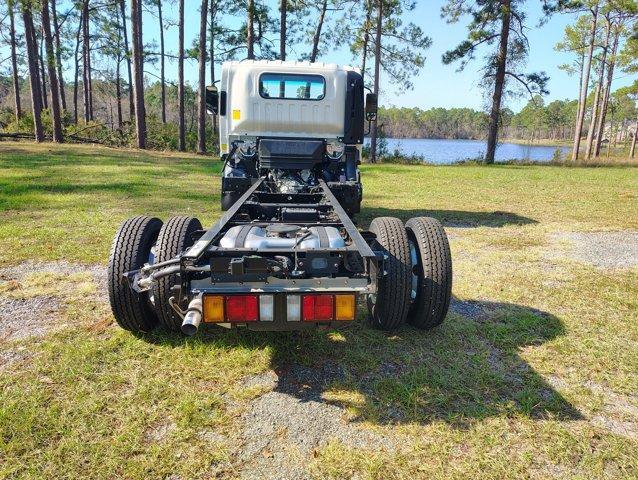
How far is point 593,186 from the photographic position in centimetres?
1373

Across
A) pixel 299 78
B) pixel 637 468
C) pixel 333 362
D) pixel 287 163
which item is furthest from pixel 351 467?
pixel 299 78

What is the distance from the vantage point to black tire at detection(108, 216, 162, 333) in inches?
123

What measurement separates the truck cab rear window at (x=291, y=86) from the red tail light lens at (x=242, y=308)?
497 centimetres

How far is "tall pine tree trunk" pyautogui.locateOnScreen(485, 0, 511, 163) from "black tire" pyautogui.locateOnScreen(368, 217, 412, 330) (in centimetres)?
2305

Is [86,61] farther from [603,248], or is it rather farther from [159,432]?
[159,432]

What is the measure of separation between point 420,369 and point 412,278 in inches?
25.0

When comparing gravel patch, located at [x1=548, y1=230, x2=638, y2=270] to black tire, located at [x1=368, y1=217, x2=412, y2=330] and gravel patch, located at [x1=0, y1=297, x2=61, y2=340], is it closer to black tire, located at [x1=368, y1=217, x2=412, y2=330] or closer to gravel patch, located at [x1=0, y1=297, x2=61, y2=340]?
black tire, located at [x1=368, y1=217, x2=412, y2=330]

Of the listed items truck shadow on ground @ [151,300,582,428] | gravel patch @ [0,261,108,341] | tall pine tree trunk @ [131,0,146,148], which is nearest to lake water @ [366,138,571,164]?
tall pine tree trunk @ [131,0,146,148]

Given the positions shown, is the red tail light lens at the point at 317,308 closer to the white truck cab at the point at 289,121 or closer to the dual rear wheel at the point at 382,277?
the dual rear wheel at the point at 382,277

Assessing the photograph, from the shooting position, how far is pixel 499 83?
23891mm

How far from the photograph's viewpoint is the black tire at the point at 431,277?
329 centimetres

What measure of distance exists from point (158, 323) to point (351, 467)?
75.4 inches

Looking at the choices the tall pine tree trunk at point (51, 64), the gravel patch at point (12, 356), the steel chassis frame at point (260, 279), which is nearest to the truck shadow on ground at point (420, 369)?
the steel chassis frame at point (260, 279)

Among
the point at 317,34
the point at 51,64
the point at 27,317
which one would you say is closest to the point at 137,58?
the point at 51,64
